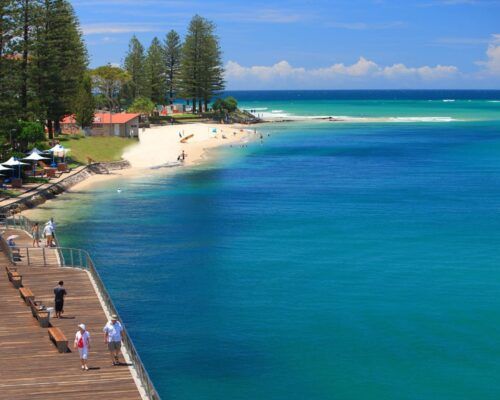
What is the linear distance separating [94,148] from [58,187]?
70.9 ft

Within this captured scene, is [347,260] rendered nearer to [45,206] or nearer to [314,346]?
[314,346]

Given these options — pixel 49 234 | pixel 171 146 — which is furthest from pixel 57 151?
pixel 49 234

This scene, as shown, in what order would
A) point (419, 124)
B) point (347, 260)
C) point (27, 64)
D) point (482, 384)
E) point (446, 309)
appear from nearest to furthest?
point (482, 384)
point (446, 309)
point (347, 260)
point (27, 64)
point (419, 124)

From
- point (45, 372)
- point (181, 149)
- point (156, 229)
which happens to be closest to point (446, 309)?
point (45, 372)

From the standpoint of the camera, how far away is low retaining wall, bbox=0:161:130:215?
52812 mm

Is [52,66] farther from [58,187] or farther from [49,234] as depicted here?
[49,234]

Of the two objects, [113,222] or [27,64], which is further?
[27,64]

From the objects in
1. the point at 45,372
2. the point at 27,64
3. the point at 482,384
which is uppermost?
the point at 27,64

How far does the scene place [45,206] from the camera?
186 feet

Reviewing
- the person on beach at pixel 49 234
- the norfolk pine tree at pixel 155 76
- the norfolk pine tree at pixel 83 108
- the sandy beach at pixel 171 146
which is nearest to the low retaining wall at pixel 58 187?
the sandy beach at pixel 171 146

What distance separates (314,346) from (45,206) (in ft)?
108

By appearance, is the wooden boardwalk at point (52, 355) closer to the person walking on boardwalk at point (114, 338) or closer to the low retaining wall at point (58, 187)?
the person walking on boardwalk at point (114, 338)

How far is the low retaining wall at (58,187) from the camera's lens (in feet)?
173

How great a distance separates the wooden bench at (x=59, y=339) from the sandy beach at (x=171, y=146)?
4245 centimetres
